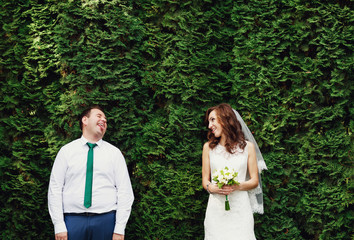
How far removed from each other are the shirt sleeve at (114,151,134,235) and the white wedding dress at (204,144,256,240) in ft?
3.63

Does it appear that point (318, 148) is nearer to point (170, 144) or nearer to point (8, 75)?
point (170, 144)

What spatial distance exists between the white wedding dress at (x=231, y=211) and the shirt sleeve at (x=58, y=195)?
1916 millimetres

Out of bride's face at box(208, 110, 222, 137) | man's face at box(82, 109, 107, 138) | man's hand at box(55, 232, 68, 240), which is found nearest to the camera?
man's hand at box(55, 232, 68, 240)

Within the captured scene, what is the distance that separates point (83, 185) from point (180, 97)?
2.22m

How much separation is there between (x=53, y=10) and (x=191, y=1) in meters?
2.49

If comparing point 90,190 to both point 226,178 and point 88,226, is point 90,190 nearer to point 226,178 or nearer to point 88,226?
point 88,226

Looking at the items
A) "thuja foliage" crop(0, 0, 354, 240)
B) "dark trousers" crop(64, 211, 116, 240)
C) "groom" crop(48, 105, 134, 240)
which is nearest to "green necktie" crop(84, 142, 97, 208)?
"groom" crop(48, 105, 134, 240)

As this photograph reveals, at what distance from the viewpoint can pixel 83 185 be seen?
4.03 metres

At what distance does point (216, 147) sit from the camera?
175 inches

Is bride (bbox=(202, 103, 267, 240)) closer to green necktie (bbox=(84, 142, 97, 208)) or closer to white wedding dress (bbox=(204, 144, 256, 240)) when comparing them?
white wedding dress (bbox=(204, 144, 256, 240))

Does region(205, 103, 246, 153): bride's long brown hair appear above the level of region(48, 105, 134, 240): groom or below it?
above

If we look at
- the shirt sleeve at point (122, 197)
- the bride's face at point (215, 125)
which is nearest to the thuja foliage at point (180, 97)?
the bride's face at point (215, 125)

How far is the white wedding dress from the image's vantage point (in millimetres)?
4035

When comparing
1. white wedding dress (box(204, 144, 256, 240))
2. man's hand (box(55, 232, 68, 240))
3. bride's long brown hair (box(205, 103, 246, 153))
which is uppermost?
bride's long brown hair (box(205, 103, 246, 153))
